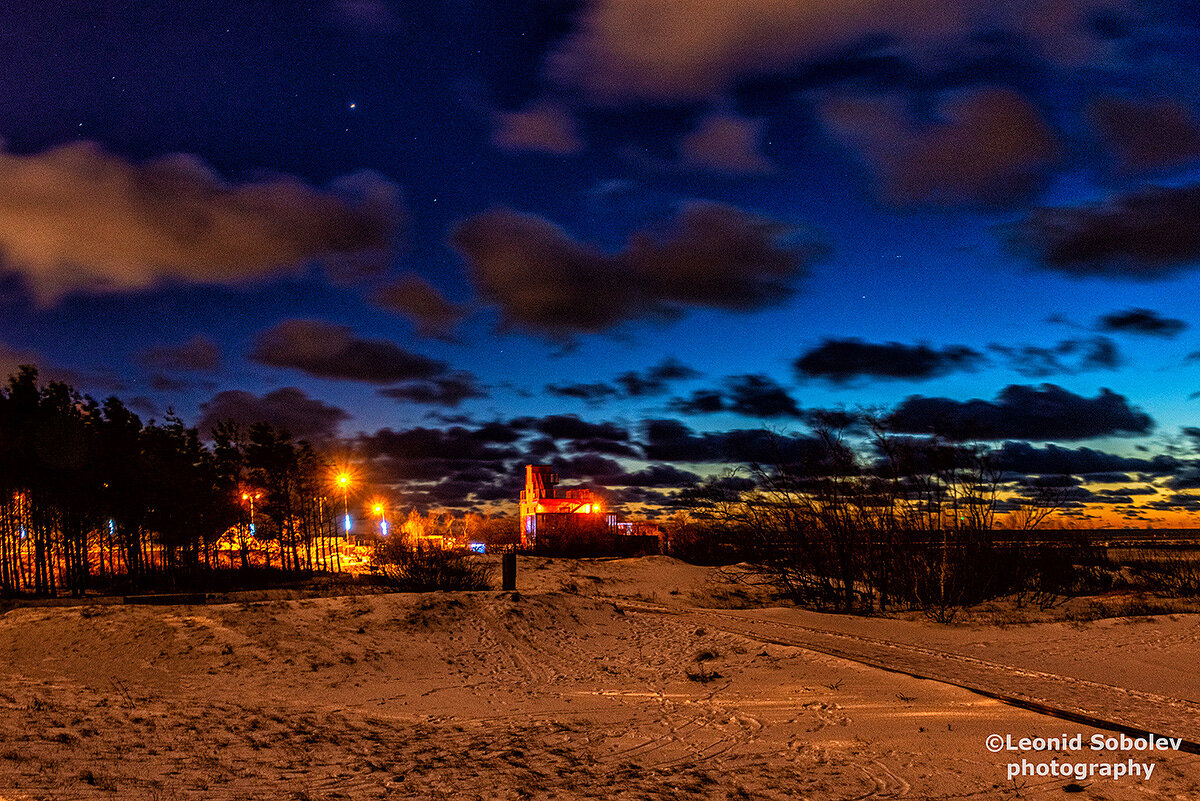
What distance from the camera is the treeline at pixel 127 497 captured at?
24.9 m

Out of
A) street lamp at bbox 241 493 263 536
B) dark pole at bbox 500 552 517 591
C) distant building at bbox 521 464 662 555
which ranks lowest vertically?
distant building at bbox 521 464 662 555

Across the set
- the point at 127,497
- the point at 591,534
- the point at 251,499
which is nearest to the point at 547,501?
the point at 591,534

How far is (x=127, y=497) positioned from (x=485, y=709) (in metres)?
22.7

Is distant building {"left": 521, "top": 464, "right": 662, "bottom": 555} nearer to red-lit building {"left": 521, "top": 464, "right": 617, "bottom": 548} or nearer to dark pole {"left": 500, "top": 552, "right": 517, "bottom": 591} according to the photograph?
red-lit building {"left": 521, "top": 464, "right": 617, "bottom": 548}

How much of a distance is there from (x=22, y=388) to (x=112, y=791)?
26457 mm

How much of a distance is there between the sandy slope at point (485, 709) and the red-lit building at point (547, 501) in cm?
3393

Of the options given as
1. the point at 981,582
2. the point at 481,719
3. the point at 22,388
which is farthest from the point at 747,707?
the point at 22,388

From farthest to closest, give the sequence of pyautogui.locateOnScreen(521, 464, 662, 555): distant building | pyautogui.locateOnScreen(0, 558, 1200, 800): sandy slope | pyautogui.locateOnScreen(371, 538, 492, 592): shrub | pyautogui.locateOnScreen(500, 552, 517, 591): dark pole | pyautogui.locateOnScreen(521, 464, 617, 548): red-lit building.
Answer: pyautogui.locateOnScreen(521, 464, 617, 548): red-lit building, pyautogui.locateOnScreen(521, 464, 662, 555): distant building, pyautogui.locateOnScreen(371, 538, 492, 592): shrub, pyautogui.locateOnScreen(500, 552, 517, 591): dark pole, pyautogui.locateOnScreen(0, 558, 1200, 800): sandy slope

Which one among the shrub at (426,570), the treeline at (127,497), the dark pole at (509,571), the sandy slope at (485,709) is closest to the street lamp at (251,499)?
the treeline at (127,497)

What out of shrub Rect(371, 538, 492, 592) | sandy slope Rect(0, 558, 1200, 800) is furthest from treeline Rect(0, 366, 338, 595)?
sandy slope Rect(0, 558, 1200, 800)

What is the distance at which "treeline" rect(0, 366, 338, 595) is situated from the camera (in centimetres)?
2494

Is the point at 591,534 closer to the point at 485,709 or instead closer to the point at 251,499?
the point at 251,499

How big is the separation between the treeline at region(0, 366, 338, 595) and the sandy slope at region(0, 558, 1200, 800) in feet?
39.0

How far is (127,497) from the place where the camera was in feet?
90.1
